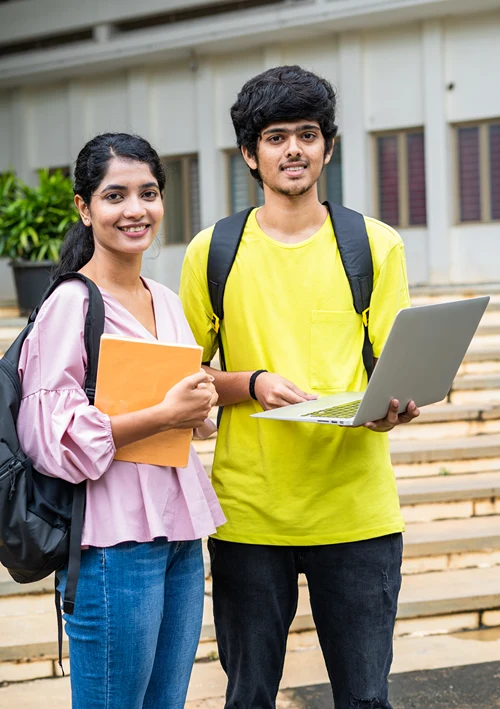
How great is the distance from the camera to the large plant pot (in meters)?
9.41

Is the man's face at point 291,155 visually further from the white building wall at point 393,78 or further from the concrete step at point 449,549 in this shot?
the white building wall at point 393,78

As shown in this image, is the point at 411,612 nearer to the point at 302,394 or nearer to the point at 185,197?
the point at 302,394

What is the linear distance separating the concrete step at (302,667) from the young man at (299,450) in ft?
4.27

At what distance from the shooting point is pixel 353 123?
12422 millimetres

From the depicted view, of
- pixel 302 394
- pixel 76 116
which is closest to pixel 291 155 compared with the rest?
pixel 302 394

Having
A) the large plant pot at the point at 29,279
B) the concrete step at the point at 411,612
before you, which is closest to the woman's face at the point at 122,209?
the concrete step at the point at 411,612

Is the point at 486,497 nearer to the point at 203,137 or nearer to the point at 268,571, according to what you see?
the point at 268,571

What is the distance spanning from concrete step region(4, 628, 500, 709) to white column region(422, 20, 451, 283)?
8.16 meters

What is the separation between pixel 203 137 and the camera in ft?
43.9

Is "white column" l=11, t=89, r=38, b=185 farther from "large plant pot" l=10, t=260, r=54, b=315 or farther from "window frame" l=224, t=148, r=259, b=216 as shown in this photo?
"large plant pot" l=10, t=260, r=54, b=315

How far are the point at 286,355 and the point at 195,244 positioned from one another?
0.39 metres

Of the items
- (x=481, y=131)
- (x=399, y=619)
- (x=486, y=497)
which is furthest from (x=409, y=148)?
(x=399, y=619)

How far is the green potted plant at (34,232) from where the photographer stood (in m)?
9.49

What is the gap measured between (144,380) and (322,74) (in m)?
11.4
